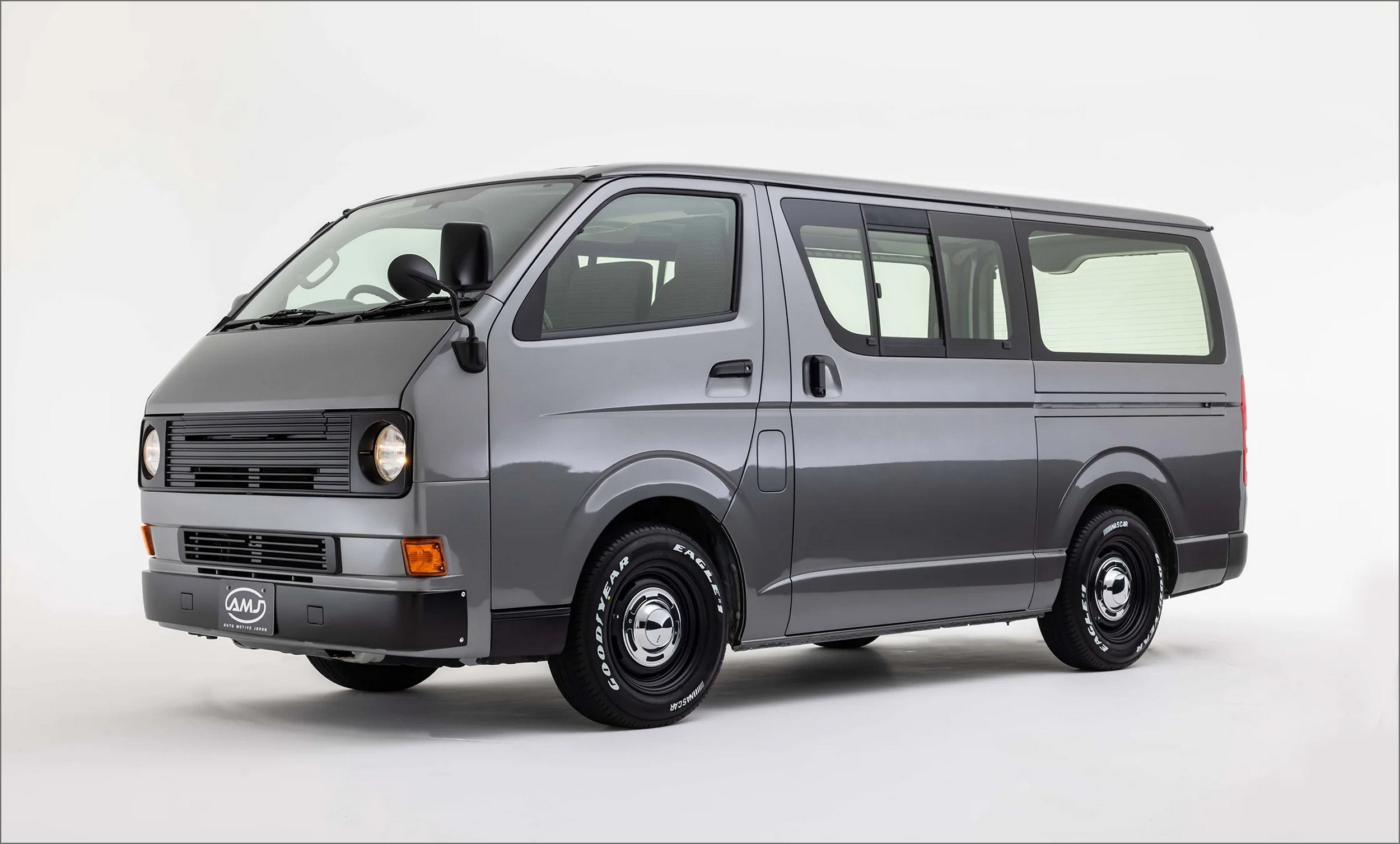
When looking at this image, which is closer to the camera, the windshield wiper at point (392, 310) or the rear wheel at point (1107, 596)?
the windshield wiper at point (392, 310)

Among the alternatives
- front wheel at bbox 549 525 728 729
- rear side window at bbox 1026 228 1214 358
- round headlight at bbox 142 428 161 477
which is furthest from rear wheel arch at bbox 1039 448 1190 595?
round headlight at bbox 142 428 161 477

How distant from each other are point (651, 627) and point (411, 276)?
1758 mm

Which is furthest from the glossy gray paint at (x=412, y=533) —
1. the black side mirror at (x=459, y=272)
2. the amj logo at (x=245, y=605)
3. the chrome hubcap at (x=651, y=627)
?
the chrome hubcap at (x=651, y=627)

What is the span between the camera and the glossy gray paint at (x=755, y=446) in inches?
272

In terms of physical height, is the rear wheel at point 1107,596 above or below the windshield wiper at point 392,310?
below

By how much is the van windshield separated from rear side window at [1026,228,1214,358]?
3.00 m

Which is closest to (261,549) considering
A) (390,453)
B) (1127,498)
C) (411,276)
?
(390,453)

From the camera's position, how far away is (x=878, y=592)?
326 inches

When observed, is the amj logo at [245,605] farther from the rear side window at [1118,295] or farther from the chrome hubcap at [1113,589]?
the chrome hubcap at [1113,589]

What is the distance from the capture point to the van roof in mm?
7680

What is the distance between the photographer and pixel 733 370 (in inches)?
304

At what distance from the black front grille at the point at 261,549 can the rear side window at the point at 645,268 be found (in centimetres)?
122

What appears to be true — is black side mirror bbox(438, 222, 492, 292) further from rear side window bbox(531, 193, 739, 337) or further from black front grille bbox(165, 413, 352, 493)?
black front grille bbox(165, 413, 352, 493)

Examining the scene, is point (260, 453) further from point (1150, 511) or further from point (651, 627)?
point (1150, 511)
